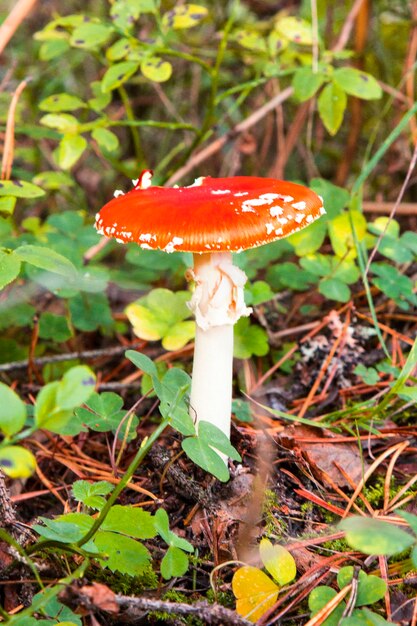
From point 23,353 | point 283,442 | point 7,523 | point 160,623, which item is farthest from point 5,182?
point 160,623

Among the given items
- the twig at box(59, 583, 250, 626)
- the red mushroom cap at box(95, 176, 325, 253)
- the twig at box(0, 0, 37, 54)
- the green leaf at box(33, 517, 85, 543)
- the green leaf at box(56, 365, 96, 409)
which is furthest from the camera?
the twig at box(0, 0, 37, 54)

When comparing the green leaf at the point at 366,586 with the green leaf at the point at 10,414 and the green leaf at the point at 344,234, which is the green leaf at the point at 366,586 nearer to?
the green leaf at the point at 10,414

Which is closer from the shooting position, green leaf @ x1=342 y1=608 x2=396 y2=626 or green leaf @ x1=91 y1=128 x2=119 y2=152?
green leaf @ x1=342 y1=608 x2=396 y2=626

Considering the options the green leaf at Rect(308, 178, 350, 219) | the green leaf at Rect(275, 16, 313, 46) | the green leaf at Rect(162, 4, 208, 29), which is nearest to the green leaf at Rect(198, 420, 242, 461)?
the green leaf at Rect(308, 178, 350, 219)

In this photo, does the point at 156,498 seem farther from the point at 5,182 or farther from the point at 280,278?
the point at 280,278

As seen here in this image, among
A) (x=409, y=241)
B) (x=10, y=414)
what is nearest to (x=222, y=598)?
(x=10, y=414)

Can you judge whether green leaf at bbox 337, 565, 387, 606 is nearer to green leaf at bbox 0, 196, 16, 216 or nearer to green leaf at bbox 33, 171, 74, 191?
green leaf at bbox 0, 196, 16, 216
